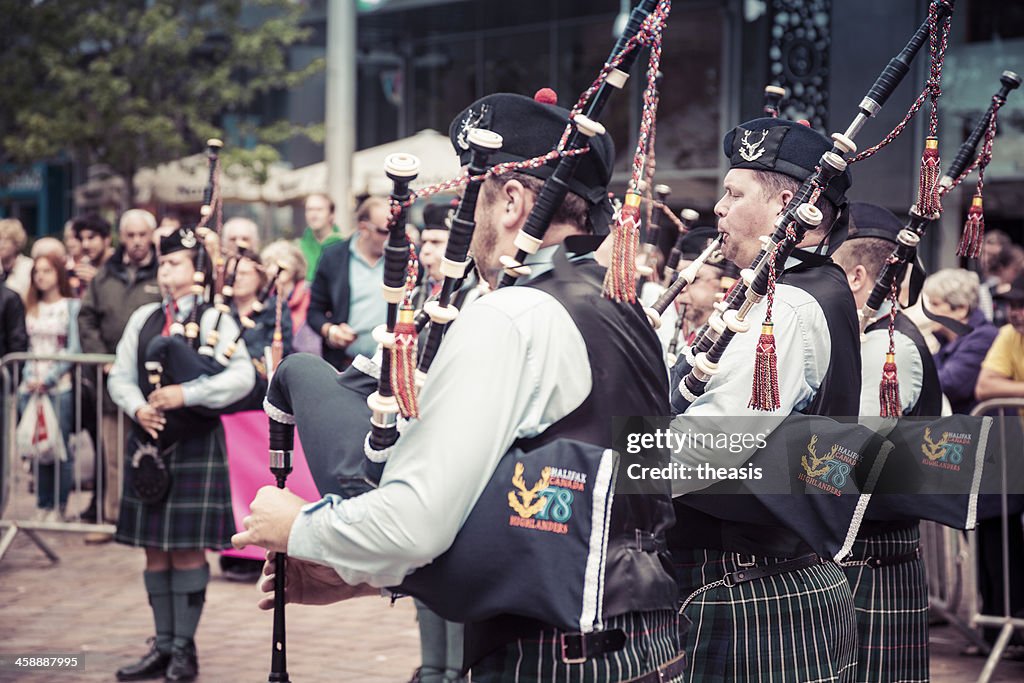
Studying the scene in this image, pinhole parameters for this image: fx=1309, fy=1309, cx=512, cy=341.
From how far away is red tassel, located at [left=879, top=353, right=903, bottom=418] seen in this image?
335 centimetres

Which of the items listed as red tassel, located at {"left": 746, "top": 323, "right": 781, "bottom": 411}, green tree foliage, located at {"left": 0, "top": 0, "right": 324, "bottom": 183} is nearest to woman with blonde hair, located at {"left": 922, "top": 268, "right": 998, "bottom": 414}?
red tassel, located at {"left": 746, "top": 323, "right": 781, "bottom": 411}

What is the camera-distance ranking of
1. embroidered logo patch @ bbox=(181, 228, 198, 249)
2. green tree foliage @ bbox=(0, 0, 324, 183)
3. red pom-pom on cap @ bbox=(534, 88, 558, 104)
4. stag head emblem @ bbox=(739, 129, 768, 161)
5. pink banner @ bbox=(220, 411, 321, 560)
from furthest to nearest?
green tree foliage @ bbox=(0, 0, 324, 183), pink banner @ bbox=(220, 411, 321, 560), embroidered logo patch @ bbox=(181, 228, 198, 249), stag head emblem @ bbox=(739, 129, 768, 161), red pom-pom on cap @ bbox=(534, 88, 558, 104)

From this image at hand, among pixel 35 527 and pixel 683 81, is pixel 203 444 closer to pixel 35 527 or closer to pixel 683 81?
pixel 35 527

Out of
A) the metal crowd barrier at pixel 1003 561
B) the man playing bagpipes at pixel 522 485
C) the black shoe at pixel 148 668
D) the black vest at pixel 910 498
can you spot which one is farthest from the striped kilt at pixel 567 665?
the metal crowd barrier at pixel 1003 561

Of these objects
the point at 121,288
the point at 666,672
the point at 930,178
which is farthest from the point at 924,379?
the point at 121,288

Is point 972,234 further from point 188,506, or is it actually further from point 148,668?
point 148,668

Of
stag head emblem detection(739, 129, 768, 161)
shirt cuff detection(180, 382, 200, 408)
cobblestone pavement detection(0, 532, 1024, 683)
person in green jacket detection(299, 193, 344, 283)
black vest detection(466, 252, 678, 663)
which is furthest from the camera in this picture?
person in green jacket detection(299, 193, 344, 283)

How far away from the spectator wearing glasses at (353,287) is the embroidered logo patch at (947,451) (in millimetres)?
4179

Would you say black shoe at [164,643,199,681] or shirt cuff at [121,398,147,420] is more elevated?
shirt cuff at [121,398,147,420]

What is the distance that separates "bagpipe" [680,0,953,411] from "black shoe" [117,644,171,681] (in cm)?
317

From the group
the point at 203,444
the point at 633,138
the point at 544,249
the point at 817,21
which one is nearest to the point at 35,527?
the point at 203,444

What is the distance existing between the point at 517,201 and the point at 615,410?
404 mm

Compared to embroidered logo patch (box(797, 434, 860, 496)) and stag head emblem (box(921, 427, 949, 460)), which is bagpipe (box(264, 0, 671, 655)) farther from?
stag head emblem (box(921, 427, 949, 460))

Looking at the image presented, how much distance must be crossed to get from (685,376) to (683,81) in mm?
11717
